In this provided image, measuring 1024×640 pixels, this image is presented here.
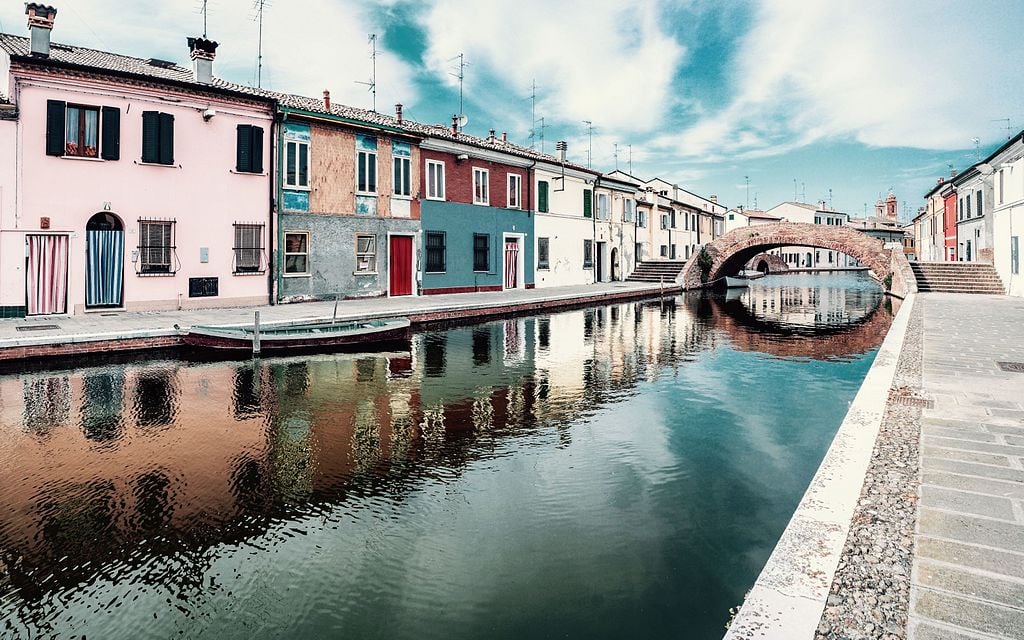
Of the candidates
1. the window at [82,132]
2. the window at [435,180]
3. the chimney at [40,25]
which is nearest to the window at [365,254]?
the window at [435,180]

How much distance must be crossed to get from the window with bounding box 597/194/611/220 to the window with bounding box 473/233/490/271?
11961 mm

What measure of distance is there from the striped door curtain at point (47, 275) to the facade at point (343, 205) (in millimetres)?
6291

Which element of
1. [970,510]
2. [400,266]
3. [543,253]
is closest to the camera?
[970,510]

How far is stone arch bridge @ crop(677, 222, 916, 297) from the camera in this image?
36031mm

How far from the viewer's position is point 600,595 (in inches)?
165

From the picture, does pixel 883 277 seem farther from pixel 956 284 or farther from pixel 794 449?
pixel 794 449

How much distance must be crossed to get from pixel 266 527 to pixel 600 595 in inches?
119

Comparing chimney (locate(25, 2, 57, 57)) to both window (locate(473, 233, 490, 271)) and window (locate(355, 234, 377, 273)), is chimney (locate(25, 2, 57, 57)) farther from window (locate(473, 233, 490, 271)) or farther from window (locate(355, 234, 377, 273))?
window (locate(473, 233, 490, 271))

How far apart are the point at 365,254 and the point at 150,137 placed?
8429 mm

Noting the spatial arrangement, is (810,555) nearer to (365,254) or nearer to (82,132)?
(82,132)

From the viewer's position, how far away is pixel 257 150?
2100 centimetres

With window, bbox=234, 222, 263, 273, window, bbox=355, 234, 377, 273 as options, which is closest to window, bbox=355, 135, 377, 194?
window, bbox=355, 234, 377, 273

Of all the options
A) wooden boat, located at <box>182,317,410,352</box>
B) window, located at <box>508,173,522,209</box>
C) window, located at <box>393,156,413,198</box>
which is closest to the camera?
wooden boat, located at <box>182,317,410,352</box>

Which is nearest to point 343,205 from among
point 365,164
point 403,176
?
point 365,164
